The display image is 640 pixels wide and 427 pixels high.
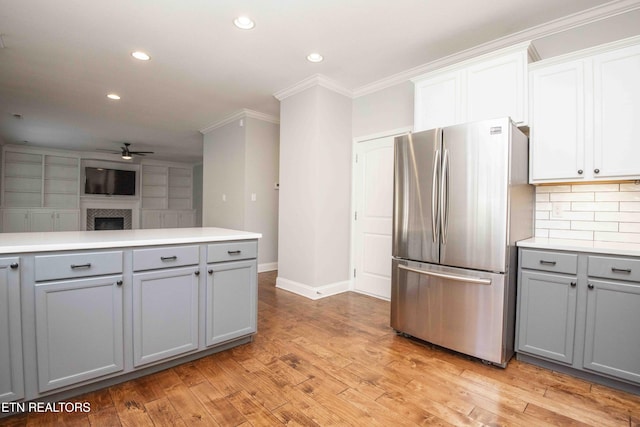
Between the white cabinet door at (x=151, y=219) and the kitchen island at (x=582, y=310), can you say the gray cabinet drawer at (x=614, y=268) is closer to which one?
the kitchen island at (x=582, y=310)

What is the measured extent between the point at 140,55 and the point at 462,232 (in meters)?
3.48

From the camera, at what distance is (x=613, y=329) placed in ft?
6.14

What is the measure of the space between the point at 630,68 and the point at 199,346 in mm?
3433

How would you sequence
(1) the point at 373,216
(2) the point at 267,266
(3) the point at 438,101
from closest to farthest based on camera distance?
1. (3) the point at 438,101
2. (1) the point at 373,216
3. (2) the point at 267,266

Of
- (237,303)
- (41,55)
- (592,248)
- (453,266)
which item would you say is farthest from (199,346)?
(41,55)

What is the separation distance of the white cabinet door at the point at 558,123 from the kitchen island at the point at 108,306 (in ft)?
7.72

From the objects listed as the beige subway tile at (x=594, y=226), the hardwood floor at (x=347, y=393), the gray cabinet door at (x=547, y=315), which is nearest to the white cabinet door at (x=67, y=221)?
the hardwood floor at (x=347, y=393)

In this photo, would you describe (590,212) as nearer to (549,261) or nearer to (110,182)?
(549,261)

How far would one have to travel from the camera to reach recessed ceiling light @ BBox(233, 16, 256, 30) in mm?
2499

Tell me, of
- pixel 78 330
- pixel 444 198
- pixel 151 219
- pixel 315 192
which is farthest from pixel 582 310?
pixel 151 219

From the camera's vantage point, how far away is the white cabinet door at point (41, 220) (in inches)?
296

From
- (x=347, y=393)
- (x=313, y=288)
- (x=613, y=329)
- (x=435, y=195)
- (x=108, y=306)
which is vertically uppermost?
(x=435, y=195)

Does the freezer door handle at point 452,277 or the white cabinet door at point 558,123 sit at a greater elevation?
the white cabinet door at point 558,123

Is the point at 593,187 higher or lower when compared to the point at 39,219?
higher
